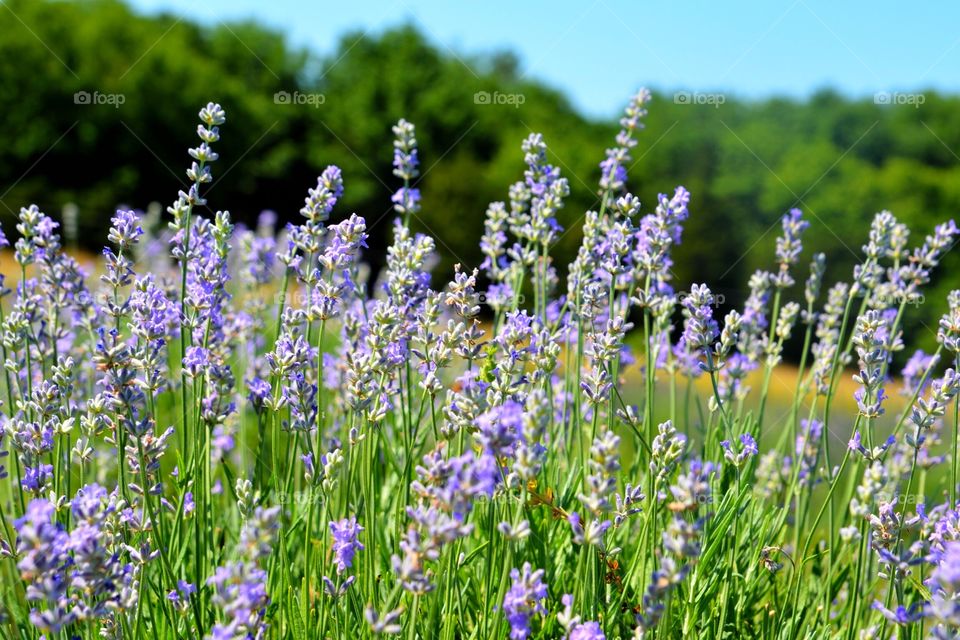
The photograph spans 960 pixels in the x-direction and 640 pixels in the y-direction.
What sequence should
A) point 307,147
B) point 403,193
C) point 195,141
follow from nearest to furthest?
1. point 403,193
2. point 195,141
3. point 307,147

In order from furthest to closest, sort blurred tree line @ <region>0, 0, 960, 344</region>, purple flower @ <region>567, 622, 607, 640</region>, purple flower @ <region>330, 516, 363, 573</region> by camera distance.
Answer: blurred tree line @ <region>0, 0, 960, 344</region>
purple flower @ <region>330, 516, 363, 573</region>
purple flower @ <region>567, 622, 607, 640</region>

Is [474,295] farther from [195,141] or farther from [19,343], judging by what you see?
[195,141]

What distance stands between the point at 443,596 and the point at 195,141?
69.9ft

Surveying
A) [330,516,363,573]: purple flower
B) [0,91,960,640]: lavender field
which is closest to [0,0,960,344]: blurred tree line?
[0,91,960,640]: lavender field

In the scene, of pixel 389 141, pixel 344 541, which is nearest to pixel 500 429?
pixel 344 541

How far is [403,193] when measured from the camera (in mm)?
3291

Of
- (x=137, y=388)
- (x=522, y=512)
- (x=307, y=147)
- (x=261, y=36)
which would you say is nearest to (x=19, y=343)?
(x=137, y=388)

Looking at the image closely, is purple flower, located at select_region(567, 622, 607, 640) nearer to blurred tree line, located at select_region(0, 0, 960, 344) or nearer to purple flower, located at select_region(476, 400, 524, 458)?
purple flower, located at select_region(476, 400, 524, 458)

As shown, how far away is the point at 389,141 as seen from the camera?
982 inches

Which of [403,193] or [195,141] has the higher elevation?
[195,141]

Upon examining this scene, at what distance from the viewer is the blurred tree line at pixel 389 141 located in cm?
1978

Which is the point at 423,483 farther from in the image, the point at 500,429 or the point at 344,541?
the point at 500,429

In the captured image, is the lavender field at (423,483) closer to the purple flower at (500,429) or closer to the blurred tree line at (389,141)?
the purple flower at (500,429)

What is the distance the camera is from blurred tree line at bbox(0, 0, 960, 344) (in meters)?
19.8
